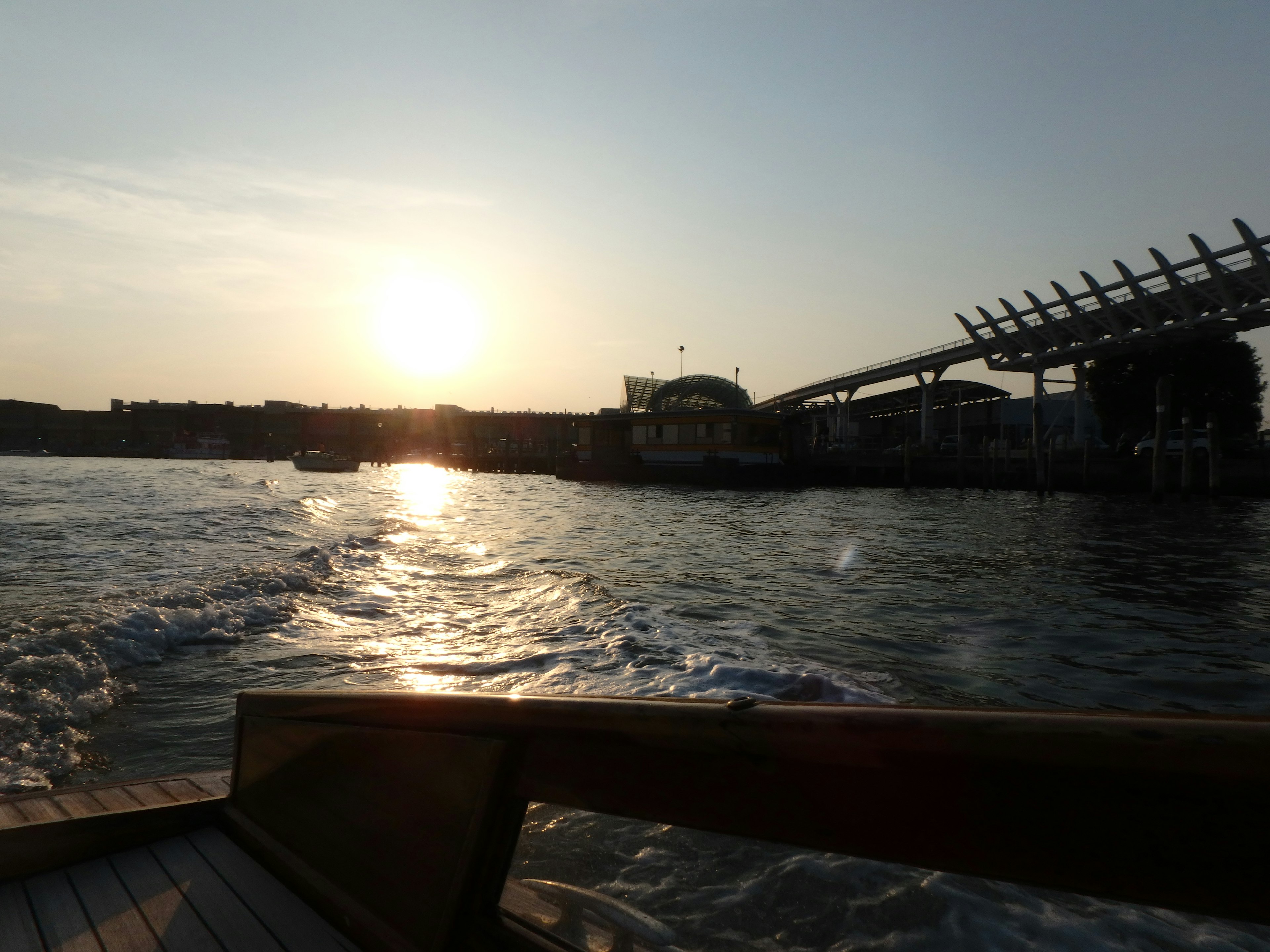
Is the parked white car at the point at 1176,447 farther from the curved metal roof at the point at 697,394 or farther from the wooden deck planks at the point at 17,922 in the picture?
the wooden deck planks at the point at 17,922

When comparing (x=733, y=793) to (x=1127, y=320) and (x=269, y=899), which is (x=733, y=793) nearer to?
(x=269, y=899)

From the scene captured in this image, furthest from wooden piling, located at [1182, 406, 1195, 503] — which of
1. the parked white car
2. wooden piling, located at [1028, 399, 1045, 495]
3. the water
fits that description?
the water

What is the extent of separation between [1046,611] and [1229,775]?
8.03 m


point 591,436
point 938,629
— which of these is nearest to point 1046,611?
point 938,629

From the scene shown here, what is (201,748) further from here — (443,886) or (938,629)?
(938,629)

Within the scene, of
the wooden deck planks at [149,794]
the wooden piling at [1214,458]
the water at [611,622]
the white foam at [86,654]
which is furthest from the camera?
the wooden piling at [1214,458]

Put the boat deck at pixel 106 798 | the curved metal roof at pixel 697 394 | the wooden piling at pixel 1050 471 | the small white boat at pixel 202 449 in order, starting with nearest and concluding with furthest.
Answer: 1. the boat deck at pixel 106 798
2. the wooden piling at pixel 1050 471
3. the curved metal roof at pixel 697 394
4. the small white boat at pixel 202 449

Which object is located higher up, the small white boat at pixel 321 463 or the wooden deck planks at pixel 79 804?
the small white boat at pixel 321 463

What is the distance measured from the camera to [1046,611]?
800 cm

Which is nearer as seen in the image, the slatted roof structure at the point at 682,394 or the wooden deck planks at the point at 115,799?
the wooden deck planks at the point at 115,799

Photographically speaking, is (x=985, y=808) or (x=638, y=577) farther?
(x=638, y=577)

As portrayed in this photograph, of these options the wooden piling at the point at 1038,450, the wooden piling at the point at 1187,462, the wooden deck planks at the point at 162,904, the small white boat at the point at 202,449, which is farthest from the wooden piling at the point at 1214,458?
the small white boat at the point at 202,449

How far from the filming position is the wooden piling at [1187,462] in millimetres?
25703

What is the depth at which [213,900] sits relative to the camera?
6.37 feet
